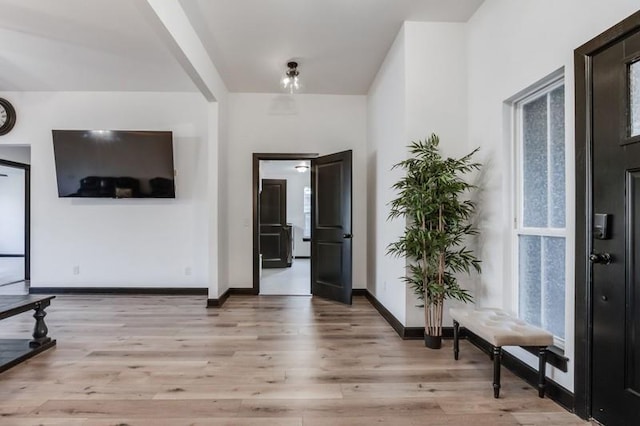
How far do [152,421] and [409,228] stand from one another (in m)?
2.35

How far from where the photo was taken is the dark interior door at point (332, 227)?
15.2 ft

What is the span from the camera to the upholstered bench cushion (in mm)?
2131

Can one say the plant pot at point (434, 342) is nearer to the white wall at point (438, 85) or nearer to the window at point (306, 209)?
the white wall at point (438, 85)

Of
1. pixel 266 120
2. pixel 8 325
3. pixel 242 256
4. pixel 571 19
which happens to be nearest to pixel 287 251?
pixel 242 256

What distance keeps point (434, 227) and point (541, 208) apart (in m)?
0.81

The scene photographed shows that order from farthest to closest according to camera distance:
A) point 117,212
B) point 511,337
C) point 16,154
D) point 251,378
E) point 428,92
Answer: point 16,154 < point 117,212 < point 428,92 < point 251,378 < point 511,337

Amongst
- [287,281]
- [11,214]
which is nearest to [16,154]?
[287,281]

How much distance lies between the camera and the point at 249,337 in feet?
10.9

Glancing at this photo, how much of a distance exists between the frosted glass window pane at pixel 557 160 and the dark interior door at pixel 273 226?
6273mm

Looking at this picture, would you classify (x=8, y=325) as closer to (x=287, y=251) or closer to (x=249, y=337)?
(x=249, y=337)

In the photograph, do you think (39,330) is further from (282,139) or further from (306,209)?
(306,209)

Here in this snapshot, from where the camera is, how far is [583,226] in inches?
76.0

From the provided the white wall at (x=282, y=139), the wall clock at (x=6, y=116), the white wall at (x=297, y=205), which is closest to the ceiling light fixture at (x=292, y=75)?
the white wall at (x=282, y=139)

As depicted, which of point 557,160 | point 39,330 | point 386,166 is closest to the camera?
point 557,160
